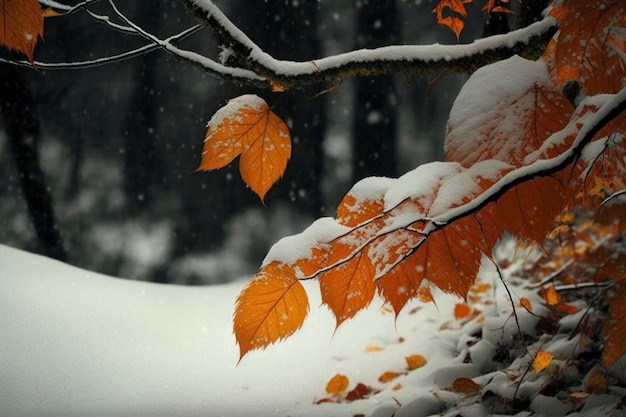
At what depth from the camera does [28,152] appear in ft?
12.5

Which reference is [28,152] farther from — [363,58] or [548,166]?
[548,166]

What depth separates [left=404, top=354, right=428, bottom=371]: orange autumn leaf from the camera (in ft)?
6.84

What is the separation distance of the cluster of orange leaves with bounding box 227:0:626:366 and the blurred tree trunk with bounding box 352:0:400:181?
13.4ft

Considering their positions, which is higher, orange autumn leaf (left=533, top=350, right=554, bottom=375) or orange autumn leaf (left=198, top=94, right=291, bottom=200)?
orange autumn leaf (left=198, top=94, right=291, bottom=200)

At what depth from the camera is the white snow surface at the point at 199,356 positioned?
1.72 metres

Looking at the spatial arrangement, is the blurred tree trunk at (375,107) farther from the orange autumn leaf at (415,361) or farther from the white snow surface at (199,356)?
the orange autumn leaf at (415,361)

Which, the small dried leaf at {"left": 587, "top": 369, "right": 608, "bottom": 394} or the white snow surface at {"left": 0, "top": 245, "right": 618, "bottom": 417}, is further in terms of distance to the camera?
the white snow surface at {"left": 0, "top": 245, "right": 618, "bottom": 417}

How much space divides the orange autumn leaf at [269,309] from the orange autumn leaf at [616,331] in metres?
0.74

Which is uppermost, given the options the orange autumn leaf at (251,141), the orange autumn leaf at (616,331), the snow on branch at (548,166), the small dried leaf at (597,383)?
the orange autumn leaf at (251,141)

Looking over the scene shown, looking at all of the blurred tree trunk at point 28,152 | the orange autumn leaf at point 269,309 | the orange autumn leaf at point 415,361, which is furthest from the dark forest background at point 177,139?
the orange autumn leaf at point 269,309

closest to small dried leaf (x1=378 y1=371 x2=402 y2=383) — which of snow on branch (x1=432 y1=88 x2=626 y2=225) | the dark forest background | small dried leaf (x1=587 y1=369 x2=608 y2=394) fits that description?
small dried leaf (x1=587 y1=369 x2=608 y2=394)

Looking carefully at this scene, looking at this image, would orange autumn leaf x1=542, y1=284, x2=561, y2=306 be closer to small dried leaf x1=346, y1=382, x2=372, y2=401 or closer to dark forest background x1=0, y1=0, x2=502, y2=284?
small dried leaf x1=346, y1=382, x2=372, y2=401

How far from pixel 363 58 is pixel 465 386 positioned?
1.25 metres

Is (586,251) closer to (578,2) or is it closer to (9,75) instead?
(578,2)
